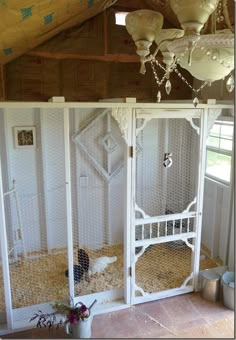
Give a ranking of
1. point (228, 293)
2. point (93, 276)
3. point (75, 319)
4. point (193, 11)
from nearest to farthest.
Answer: point (193, 11), point (75, 319), point (228, 293), point (93, 276)

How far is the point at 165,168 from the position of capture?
3270mm

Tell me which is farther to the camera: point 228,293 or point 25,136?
point 25,136

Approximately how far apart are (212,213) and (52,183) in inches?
73.3

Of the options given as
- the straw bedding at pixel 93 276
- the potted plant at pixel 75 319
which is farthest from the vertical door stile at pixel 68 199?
the straw bedding at pixel 93 276

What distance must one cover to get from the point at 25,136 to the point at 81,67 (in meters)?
0.99

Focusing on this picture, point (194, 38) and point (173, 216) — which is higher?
point (194, 38)

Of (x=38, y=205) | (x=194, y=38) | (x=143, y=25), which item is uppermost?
(x=143, y=25)

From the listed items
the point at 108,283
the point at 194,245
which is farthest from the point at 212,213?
the point at 108,283

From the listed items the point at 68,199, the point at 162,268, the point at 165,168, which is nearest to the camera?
the point at 68,199

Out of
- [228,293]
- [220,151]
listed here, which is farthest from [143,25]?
[228,293]

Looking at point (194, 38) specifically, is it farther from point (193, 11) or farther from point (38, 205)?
point (38, 205)

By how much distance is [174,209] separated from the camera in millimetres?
3227

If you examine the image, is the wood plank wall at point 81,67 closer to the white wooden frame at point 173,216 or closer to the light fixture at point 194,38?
the white wooden frame at point 173,216

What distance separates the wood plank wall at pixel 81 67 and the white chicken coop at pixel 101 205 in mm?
246
